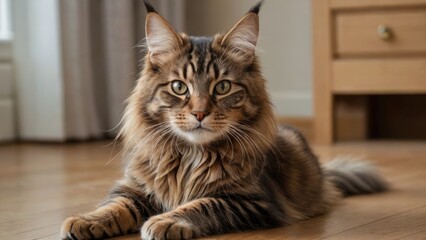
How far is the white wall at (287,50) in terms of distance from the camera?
4.15m

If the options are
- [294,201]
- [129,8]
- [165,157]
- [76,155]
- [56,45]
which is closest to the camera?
[165,157]

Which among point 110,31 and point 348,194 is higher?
point 110,31

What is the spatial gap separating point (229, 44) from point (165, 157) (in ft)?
1.00

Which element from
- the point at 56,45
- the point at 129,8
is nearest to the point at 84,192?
the point at 56,45

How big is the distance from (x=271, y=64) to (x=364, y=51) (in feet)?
2.53

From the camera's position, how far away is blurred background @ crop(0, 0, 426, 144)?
3.56 m

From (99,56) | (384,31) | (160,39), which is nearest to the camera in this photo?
(160,39)

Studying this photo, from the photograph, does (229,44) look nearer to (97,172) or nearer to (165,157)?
(165,157)

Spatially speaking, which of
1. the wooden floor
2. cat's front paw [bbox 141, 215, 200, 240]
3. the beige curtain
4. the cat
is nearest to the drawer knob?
the wooden floor

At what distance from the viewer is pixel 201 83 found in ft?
5.70

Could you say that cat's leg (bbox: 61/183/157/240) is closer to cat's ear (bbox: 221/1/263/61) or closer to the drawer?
cat's ear (bbox: 221/1/263/61)

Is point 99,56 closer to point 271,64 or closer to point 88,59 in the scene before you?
point 88,59

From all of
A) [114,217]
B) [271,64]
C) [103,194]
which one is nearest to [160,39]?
[114,217]

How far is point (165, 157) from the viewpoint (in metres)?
1.83
